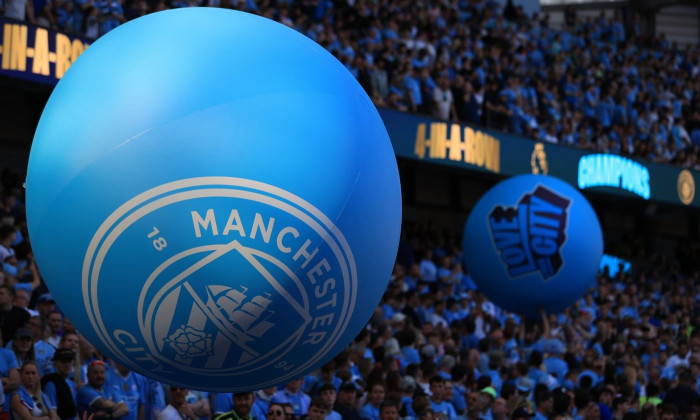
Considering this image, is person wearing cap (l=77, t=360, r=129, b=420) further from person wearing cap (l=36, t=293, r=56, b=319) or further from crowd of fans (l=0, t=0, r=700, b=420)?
person wearing cap (l=36, t=293, r=56, b=319)

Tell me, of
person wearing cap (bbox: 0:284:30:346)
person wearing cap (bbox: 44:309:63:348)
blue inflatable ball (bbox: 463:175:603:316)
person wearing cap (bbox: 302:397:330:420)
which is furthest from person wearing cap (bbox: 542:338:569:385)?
person wearing cap (bbox: 0:284:30:346)

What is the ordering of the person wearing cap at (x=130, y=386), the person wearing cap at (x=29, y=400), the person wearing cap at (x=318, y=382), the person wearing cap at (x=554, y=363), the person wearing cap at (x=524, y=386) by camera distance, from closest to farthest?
the person wearing cap at (x=29, y=400), the person wearing cap at (x=130, y=386), the person wearing cap at (x=318, y=382), the person wearing cap at (x=524, y=386), the person wearing cap at (x=554, y=363)

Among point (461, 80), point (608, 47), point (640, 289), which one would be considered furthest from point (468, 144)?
point (608, 47)

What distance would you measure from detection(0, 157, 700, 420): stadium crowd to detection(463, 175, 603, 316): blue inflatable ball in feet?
1.66

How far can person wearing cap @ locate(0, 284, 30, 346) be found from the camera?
750cm

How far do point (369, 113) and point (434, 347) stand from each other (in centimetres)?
702

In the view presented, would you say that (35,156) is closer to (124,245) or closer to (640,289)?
(124,245)

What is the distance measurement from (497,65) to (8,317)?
13.3 meters

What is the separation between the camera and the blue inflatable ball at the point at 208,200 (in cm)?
352

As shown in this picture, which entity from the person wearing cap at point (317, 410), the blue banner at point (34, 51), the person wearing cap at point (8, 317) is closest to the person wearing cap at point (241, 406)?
the person wearing cap at point (317, 410)

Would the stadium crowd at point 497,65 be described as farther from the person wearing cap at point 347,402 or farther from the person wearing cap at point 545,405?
the person wearing cap at point 545,405

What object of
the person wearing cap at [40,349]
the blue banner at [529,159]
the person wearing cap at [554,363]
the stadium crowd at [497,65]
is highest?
the stadium crowd at [497,65]

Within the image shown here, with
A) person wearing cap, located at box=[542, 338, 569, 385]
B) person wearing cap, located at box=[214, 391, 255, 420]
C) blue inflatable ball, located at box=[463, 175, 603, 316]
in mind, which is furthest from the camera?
person wearing cap, located at box=[542, 338, 569, 385]

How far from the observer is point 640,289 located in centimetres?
1936
